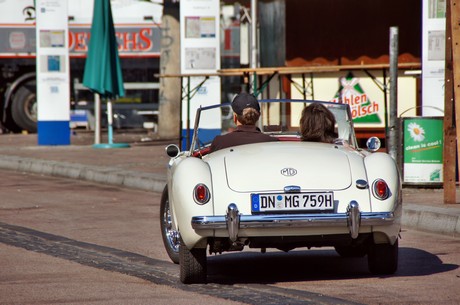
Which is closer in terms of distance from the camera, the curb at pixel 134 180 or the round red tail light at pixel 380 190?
the round red tail light at pixel 380 190

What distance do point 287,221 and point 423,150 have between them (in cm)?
711

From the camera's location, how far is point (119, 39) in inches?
1211

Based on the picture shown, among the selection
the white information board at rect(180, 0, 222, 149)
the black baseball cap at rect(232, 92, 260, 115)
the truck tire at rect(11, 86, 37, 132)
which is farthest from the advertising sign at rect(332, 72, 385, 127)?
the truck tire at rect(11, 86, 37, 132)

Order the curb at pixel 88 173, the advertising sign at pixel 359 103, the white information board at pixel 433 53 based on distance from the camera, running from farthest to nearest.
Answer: the advertising sign at pixel 359 103, the curb at pixel 88 173, the white information board at pixel 433 53

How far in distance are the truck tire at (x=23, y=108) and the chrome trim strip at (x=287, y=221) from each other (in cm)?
2400

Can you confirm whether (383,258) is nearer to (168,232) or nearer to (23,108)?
(168,232)

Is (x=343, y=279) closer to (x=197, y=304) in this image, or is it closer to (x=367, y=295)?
(x=367, y=295)

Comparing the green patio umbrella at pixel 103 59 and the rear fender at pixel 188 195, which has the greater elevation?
the green patio umbrella at pixel 103 59

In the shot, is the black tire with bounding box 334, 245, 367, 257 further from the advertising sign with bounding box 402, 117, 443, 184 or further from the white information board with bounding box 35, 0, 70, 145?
the white information board with bounding box 35, 0, 70, 145

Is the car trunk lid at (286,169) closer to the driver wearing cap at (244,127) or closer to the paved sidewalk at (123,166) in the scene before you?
the driver wearing cap at (244,127)

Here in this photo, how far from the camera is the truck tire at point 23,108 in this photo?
31.5 m

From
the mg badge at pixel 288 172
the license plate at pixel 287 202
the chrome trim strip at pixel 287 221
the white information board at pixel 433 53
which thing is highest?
the white information board at pixel 433 53

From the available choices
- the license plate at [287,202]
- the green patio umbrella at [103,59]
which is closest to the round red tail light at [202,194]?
the license plate at [287,202]

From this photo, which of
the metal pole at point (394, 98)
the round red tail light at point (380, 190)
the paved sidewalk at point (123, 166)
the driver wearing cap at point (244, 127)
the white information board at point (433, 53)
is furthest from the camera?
the white information board at point (433, 53)
